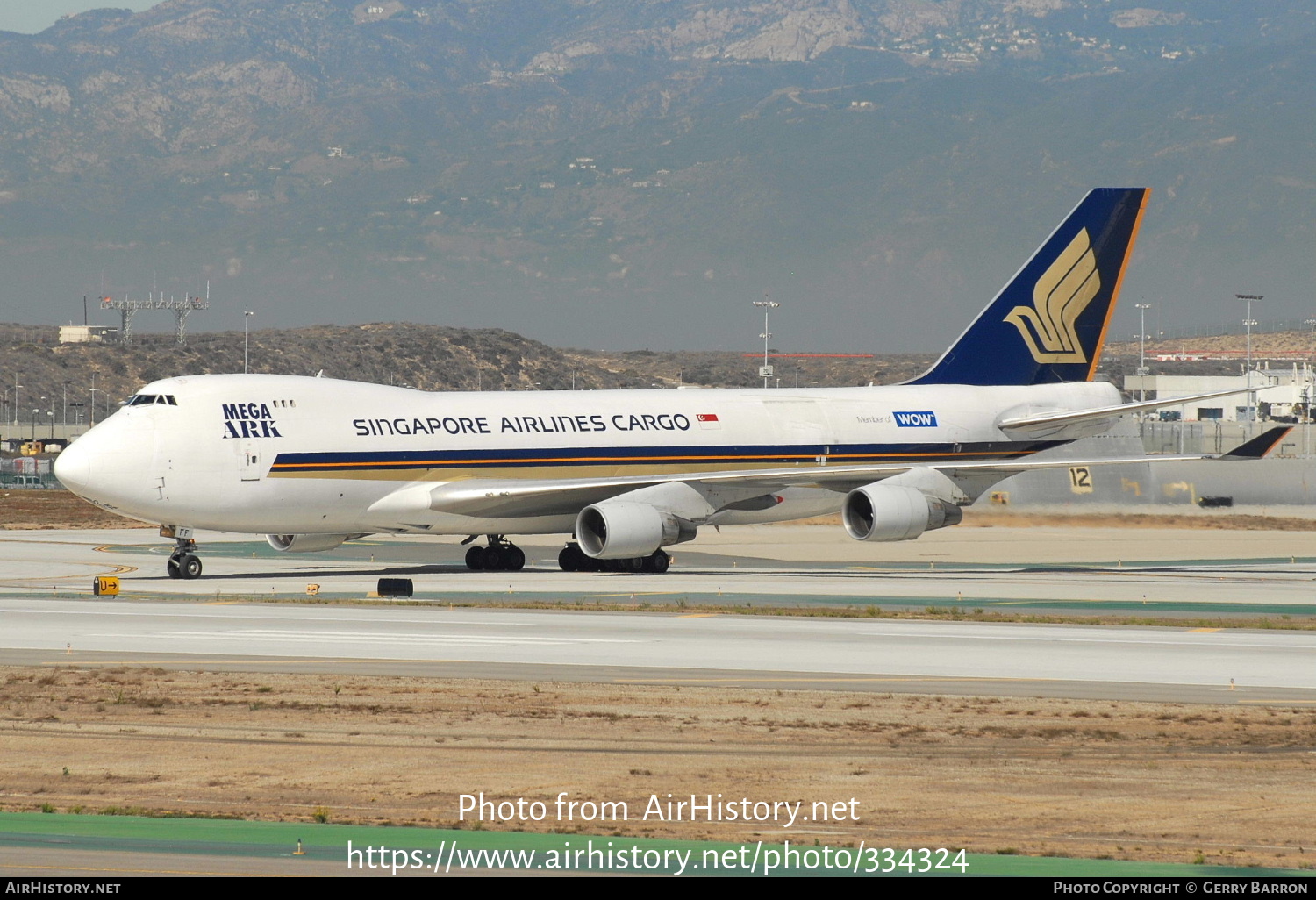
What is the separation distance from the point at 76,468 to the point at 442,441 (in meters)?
8.81

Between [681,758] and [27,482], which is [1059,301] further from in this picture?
[27,482]

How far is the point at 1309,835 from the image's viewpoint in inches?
486

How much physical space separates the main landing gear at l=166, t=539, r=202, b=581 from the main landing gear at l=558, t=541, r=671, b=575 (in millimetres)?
9320

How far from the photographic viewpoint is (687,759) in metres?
15.7

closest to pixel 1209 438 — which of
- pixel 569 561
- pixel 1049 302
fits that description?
pixel 1049 302

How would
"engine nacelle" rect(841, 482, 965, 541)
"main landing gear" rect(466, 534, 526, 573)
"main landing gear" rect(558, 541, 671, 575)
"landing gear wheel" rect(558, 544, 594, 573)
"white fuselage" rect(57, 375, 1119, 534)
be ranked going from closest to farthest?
"white fuselage" rect(57, 375, 1119, 534) → "engine nacelle" rect(841, 482, 965, 541) → "main landing gear" rect(558, 541, 671, 575) → "landing gear wheel" rect(558, 544, 594, 573) → "main landing gear" rect(466, 534, 526, 573)

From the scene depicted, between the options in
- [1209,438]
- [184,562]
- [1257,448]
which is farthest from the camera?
[1209,438]

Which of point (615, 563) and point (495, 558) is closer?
point (615, 563)

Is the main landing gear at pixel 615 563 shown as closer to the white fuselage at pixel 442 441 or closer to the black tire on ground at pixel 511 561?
the white fuselage at pixel 442 441

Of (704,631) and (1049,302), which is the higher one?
(1049,302)

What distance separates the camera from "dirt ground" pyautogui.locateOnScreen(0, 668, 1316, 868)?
12.7m

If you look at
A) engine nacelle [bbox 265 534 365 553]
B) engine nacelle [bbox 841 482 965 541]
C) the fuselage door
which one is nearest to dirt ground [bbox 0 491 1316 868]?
the fuselage door

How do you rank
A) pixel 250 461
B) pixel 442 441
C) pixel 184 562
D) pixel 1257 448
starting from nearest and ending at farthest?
pixel 250 461 < pixel 184 562 < pixel 1257 448 < pixel 442 441

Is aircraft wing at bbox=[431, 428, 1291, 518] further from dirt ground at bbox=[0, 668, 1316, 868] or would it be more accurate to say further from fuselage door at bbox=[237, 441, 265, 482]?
dirt ground at bbox=[0, 668, 1316, 868]
